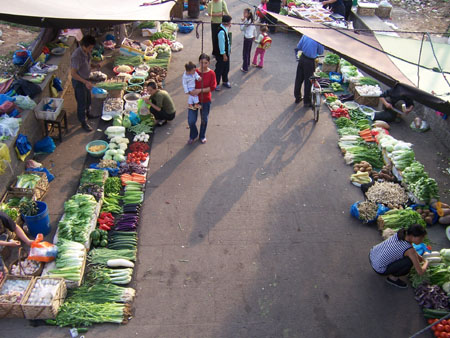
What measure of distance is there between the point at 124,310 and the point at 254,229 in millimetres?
2596

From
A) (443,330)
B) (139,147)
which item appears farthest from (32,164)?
(443,330)

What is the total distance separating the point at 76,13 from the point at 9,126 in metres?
2.42

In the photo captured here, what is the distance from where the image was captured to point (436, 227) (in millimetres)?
7098

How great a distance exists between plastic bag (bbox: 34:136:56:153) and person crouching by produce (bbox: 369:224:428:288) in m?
6.61

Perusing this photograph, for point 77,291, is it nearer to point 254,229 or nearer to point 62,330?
point 62,330

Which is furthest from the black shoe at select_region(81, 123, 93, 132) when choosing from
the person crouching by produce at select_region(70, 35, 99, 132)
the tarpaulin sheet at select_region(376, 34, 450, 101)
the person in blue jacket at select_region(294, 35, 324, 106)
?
the tarpaulin sheet at select_region(376, 34, 450, 101)

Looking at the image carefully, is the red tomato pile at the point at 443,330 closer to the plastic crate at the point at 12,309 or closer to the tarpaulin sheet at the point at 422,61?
the tarpaulin sheet at the point at 422,61

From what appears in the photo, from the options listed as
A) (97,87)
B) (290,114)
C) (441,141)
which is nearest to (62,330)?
(97,87)

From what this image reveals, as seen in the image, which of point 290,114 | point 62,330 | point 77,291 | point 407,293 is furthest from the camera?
point 290,114

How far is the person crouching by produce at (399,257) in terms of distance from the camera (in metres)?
5.33

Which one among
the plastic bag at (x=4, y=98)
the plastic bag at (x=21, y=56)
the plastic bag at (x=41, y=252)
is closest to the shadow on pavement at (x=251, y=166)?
the plastic bag at (x=41, y=252)

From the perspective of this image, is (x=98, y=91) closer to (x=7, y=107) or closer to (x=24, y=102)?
(x=24, y=102)

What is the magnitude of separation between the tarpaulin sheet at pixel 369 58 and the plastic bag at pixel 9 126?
5.70m

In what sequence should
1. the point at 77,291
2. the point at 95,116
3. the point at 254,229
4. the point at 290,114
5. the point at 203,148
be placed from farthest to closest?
1. the point at 290,114
2. the point at 95,116
3. the point at 203,148
4. the point at 254,229
5. the point at 77,291
